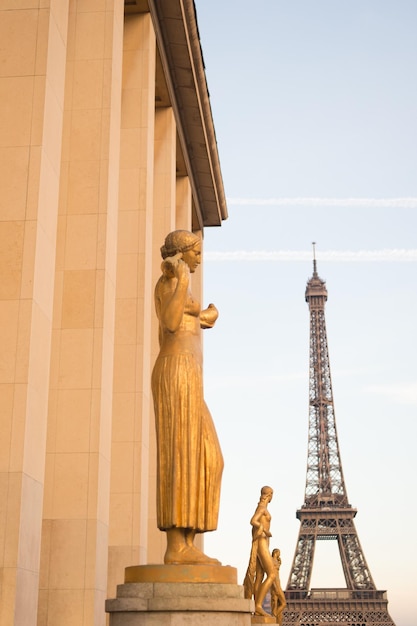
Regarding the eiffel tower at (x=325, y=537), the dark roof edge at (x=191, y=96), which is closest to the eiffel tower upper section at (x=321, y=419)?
the eiffel tower at (x=325, y=537)

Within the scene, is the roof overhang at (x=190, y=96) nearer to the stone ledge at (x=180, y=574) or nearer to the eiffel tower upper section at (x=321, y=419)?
the stone ledge at (x=180, y=574)

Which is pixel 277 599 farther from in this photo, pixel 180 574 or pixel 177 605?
pixel 177 605

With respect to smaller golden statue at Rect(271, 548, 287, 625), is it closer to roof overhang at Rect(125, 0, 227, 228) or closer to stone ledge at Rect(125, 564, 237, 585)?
roof overhang at Rect(125, 0, 227, 228)

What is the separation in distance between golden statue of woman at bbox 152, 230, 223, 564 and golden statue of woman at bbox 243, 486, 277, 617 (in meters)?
12.8

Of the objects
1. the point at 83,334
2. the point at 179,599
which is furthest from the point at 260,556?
the point at 179,599

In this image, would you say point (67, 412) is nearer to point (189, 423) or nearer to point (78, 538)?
point (78, 538)

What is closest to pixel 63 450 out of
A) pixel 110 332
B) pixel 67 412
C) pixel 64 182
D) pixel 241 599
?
pixel 67 412

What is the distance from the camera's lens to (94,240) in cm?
1666

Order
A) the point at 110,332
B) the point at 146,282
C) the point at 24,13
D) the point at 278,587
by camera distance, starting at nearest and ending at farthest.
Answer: the point at 24,13 < the point at 110,332 < the point at 146,282 < the point at 278,587

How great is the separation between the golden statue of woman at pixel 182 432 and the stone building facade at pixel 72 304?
97.0 inches

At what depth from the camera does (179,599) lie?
29.8 feet

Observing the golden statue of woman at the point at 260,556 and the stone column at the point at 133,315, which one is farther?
the golden statue of woman at the point at 260,556

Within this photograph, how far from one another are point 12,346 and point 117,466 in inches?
287

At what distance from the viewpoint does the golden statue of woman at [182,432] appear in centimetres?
1006
